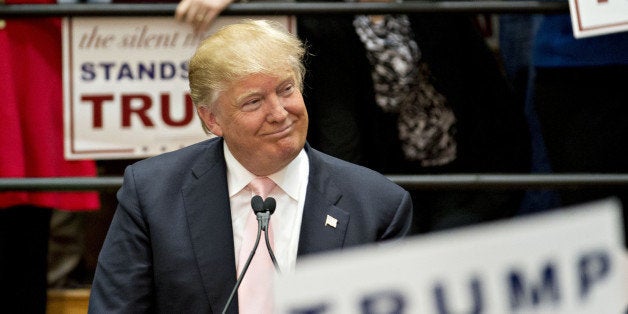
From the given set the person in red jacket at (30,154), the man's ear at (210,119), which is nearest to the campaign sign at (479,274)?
the man's ear at (210,119)

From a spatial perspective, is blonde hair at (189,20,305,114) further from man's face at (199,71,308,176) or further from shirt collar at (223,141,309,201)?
shirt collar at (223,141,309,201)

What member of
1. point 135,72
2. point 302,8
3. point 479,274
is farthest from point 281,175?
point 479,274

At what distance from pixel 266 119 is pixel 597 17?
1.15 metres

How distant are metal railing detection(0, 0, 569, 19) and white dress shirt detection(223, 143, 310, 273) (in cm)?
79

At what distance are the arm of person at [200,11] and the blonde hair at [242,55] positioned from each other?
0.75 m

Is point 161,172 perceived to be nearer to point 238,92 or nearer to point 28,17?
point 238,92

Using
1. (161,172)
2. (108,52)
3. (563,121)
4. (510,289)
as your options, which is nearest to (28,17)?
(108,52)

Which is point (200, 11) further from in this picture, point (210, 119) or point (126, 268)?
point (126, 268)

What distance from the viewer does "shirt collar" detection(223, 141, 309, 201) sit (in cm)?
229

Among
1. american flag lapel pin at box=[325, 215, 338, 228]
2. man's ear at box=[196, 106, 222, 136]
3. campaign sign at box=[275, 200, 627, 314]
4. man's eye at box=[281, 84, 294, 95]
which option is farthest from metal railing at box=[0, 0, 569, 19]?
campaign sign at box=[275, 200, 627, 314]

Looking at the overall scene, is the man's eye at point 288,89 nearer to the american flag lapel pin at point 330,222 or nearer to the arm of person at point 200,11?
the american flag lapel pin at point 330,222

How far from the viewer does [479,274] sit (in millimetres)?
1057

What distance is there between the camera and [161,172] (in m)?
2.36

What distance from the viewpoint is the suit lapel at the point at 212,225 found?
7.29 feet
